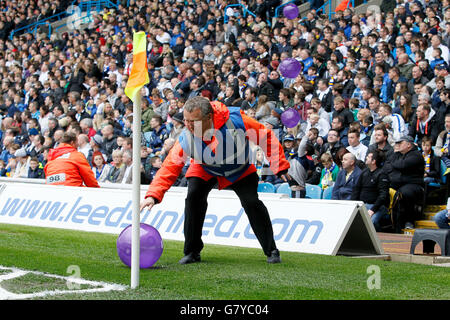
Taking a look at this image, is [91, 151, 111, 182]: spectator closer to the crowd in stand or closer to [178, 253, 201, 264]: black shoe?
the crowd in stand

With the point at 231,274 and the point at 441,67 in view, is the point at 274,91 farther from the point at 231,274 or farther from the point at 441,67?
the point at 231,274

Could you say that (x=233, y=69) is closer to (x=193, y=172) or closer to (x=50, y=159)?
(x=50, y=159)

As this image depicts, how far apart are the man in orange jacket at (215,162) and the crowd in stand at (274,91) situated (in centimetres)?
110

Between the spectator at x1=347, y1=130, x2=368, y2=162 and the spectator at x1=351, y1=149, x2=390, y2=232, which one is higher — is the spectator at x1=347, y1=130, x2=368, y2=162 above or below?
above

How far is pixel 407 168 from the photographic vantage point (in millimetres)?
11695

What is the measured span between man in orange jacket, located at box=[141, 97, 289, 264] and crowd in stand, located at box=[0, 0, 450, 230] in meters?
1.10

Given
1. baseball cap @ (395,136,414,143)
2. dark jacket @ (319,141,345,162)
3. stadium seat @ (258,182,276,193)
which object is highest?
baseball cap @ (395,136,414,143)

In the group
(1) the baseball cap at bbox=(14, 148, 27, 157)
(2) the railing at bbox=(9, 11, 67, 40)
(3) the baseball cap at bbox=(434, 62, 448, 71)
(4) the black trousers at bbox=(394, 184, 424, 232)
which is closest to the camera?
(4) the black trousers at bbox=(394, 184, 424, 232)

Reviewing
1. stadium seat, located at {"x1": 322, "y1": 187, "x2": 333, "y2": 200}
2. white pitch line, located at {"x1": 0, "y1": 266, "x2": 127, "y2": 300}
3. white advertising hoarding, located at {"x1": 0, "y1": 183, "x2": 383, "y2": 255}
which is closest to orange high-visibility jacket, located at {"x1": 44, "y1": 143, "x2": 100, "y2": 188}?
white advertising hoarding, located at {"x1": 0, "y1": 183, "x2": 383, "y2": 255}

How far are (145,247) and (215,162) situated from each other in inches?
44.0

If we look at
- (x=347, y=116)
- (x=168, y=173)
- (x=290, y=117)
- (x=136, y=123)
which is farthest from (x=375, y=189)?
(x=136, y=123)

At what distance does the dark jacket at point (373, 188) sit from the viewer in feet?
38.1

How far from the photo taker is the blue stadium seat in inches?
499

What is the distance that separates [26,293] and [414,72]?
34.0 ft
